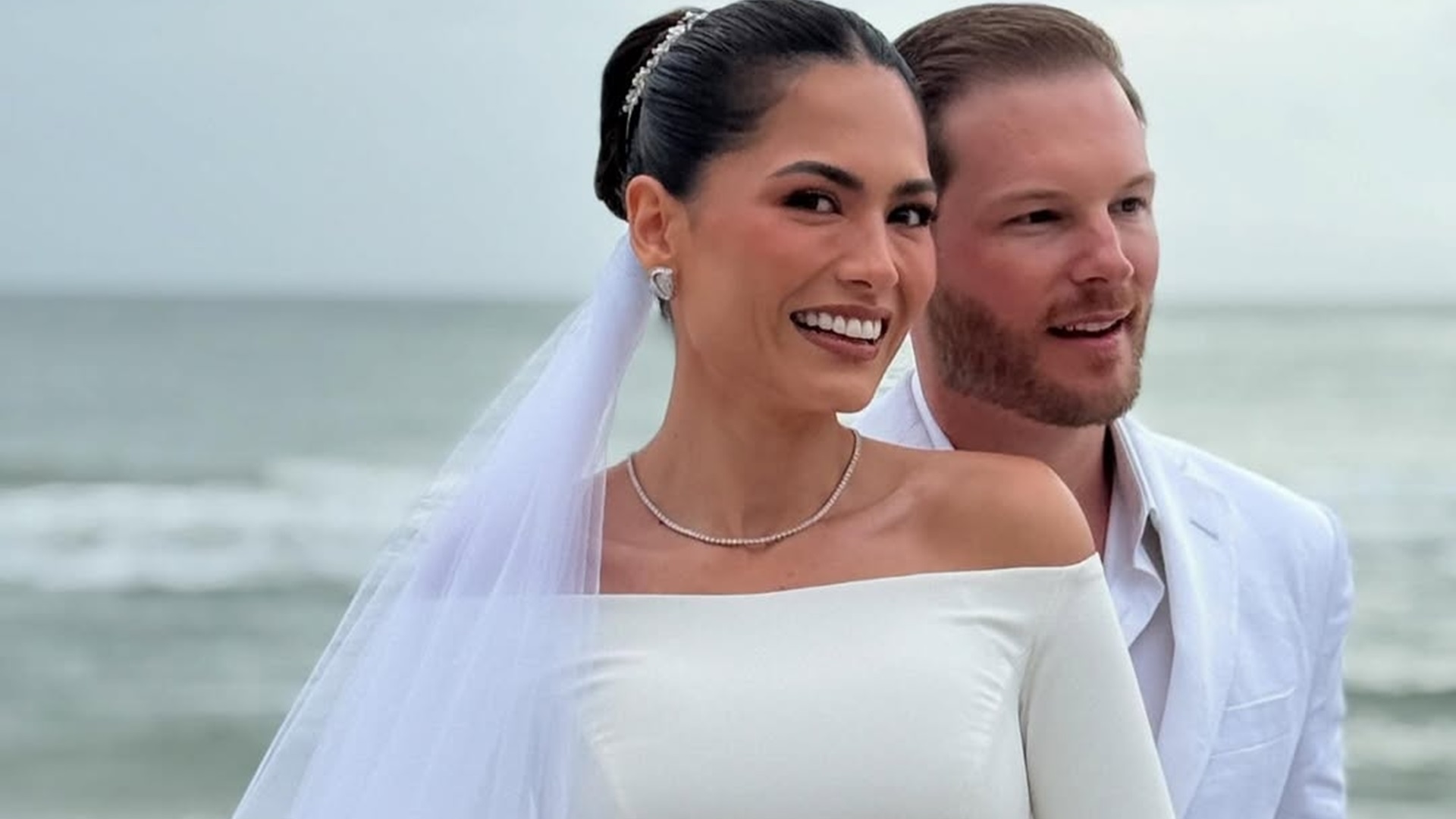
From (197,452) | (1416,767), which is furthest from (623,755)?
(197,452)

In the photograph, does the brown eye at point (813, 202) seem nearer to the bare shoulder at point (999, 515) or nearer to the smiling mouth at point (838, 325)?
the smiling mouth at point (838, 325)

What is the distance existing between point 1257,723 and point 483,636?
3.79ft

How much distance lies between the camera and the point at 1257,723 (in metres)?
3.22

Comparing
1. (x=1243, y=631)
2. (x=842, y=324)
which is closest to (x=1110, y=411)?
(x=1243, y=631)

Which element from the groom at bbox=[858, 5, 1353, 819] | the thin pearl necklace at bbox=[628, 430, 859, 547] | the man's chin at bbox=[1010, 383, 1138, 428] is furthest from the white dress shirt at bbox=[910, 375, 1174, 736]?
the thin pearl necklace at bbox=[628, 430, 859, 547]

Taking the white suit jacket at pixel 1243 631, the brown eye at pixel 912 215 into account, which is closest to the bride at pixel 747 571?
the brown eye at pixel 912 215

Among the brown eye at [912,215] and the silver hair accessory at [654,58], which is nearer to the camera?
the brown eye at [912,215]

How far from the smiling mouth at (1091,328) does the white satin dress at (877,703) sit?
41 cm

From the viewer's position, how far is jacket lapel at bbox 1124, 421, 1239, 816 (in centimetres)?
311

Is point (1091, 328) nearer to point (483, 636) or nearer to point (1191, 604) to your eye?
point (1191, 604)

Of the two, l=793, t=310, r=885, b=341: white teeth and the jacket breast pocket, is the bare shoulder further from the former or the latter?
the jacket breast pocket

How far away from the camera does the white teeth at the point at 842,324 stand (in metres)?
2.72

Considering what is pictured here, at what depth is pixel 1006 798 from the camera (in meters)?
2.75

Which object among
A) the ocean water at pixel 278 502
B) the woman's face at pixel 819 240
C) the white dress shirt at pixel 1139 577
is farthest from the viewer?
the ocean water at pixel 278 502
